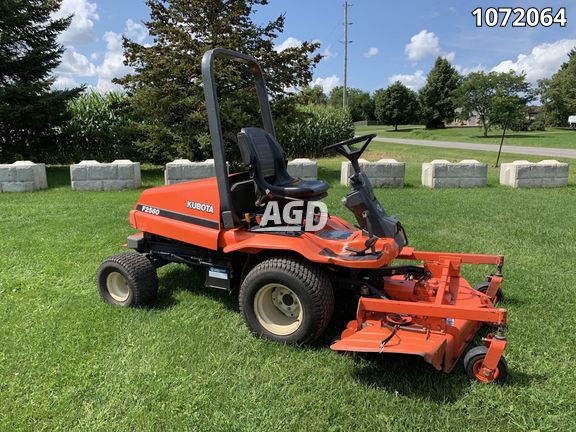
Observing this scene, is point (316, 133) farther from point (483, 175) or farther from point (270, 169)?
point (270, 169)

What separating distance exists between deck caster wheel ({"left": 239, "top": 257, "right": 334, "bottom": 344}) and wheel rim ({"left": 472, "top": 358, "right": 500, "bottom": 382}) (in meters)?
0.91

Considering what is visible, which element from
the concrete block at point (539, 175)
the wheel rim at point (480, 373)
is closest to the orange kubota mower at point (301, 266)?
the wheel rim at point (480, 373)

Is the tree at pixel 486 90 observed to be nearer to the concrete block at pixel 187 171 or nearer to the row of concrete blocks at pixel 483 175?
the row of concrete blocks at pixel 483 175

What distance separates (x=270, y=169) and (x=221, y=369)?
1.47 metres

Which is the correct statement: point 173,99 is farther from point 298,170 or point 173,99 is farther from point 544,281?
point 544,281

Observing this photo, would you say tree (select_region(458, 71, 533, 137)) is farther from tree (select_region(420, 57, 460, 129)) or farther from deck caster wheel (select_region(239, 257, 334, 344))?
deck caster wheel (select_region(239, 257, 334, 344))

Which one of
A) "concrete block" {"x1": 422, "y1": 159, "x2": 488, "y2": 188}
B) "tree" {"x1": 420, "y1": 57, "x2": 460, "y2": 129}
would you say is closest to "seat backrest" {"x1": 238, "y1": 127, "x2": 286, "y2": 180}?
"concrete block" {"x1": 422, "y1": 159, "x2": 488, "y2": 188}

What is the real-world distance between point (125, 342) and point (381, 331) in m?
1.76

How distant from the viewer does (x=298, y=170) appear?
9.76 metres

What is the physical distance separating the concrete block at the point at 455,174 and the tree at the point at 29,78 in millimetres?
9925

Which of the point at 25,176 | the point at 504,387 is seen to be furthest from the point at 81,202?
the point at 504,387

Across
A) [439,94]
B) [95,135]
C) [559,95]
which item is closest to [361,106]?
[439,94]

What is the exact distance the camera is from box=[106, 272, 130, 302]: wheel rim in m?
3.91

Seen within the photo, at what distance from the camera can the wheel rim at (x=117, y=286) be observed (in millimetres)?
3914
